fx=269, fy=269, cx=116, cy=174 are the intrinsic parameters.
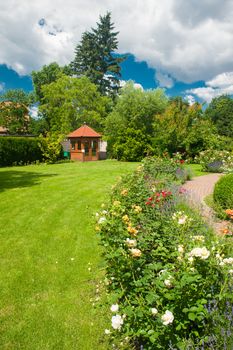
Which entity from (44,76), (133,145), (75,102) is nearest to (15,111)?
(44,76)

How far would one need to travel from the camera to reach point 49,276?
4.52 meters

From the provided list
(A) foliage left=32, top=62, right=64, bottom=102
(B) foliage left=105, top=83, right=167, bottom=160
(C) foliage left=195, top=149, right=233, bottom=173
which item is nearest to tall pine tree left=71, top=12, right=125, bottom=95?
(A) foliage left=32, top=62, right=64, bottom=102

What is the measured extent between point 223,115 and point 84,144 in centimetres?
3861

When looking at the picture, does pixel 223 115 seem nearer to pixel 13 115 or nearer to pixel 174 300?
pixel 13 115

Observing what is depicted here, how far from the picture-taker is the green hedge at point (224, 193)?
679 centimetres

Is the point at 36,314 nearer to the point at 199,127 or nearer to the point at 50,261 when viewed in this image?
the point at 50,261

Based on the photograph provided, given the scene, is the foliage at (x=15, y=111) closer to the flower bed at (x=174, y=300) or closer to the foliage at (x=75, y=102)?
the foliage at (x=75, y=102)

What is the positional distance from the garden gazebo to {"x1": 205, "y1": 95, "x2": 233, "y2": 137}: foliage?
2936cm

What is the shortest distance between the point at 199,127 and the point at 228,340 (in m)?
21.6

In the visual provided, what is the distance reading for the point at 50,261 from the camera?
5023mm

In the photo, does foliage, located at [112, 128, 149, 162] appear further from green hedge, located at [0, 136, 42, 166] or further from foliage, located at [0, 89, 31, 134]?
foliage, located at [0, 89, 31, 134]

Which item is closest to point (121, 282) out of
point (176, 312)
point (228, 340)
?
point (176, 312)

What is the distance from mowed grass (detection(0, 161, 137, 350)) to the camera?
3.22 metres

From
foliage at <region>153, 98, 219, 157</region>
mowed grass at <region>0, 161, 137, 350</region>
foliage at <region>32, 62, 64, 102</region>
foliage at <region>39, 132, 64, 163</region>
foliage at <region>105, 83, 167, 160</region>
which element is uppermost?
foliage at <region>32, 62, 64, 102</region>
